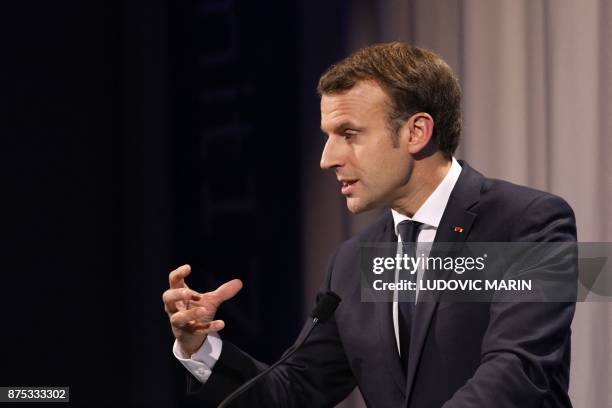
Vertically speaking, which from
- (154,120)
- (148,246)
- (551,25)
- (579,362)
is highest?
(551,25)

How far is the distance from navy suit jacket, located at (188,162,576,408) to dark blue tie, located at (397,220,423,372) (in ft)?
0.08

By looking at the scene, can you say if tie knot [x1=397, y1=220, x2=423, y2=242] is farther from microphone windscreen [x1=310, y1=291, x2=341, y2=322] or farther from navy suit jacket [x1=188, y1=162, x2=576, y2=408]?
microphone windscreen [x1=310, y1=291, x2=341, y2=322]

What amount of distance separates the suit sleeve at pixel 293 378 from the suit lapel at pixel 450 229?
28 centimetres

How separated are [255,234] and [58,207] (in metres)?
0.83

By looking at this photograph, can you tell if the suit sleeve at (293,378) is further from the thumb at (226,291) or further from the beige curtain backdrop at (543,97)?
the beige curtain backdrop at (543,97)

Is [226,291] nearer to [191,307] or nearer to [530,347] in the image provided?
[191,307]

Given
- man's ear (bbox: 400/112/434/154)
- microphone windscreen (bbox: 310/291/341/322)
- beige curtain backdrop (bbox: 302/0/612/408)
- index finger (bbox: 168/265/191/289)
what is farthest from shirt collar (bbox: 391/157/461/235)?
beige curtain backdrop (bbox: 302/0/612/408)

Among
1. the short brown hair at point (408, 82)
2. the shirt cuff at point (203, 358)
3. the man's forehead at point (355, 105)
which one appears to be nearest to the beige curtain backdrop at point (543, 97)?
the short brown hair at point (408, 82)

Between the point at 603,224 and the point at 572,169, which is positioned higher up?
the point at 572,169

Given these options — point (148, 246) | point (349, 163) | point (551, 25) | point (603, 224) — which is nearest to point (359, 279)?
point (349, 163)

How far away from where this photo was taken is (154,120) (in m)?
3.81

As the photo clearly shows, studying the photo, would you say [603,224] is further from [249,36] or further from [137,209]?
[137,209]

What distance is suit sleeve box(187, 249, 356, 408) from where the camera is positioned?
2021 millimetres

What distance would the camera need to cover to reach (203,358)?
2018 millimetres
